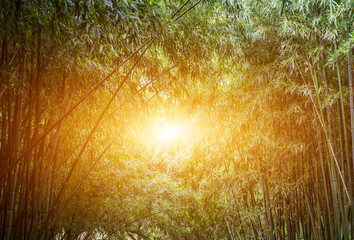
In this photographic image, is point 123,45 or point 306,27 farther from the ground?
point 306,27

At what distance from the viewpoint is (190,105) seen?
453 cm

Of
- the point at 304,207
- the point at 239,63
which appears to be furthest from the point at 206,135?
the point at 304,207

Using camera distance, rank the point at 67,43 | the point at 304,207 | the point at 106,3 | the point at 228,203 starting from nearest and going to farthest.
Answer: the point at 106,3
the point at 67,43
the point at 304,207
the point at 228,203

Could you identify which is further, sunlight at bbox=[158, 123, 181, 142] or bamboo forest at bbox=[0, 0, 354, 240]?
sunlight at bbox=[158, 123, 181, 142]

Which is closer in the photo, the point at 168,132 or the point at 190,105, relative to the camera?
the point at 190,105

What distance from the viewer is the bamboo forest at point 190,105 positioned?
2680 millimetres

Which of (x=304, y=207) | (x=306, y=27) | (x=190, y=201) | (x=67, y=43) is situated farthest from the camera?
(x=190, y=201)

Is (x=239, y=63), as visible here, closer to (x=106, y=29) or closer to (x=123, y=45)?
(x=123, y=45)

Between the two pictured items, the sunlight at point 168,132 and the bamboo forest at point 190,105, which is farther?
the sunlight at point 168,132

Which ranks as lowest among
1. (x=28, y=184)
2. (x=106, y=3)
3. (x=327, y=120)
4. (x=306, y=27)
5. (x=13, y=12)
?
(x=28, y=184)

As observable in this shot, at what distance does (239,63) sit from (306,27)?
3.43 ft

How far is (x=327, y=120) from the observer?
3.59 m

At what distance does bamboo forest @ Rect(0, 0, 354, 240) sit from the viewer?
8.79 feet

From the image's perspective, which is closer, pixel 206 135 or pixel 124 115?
pixel 124 115
